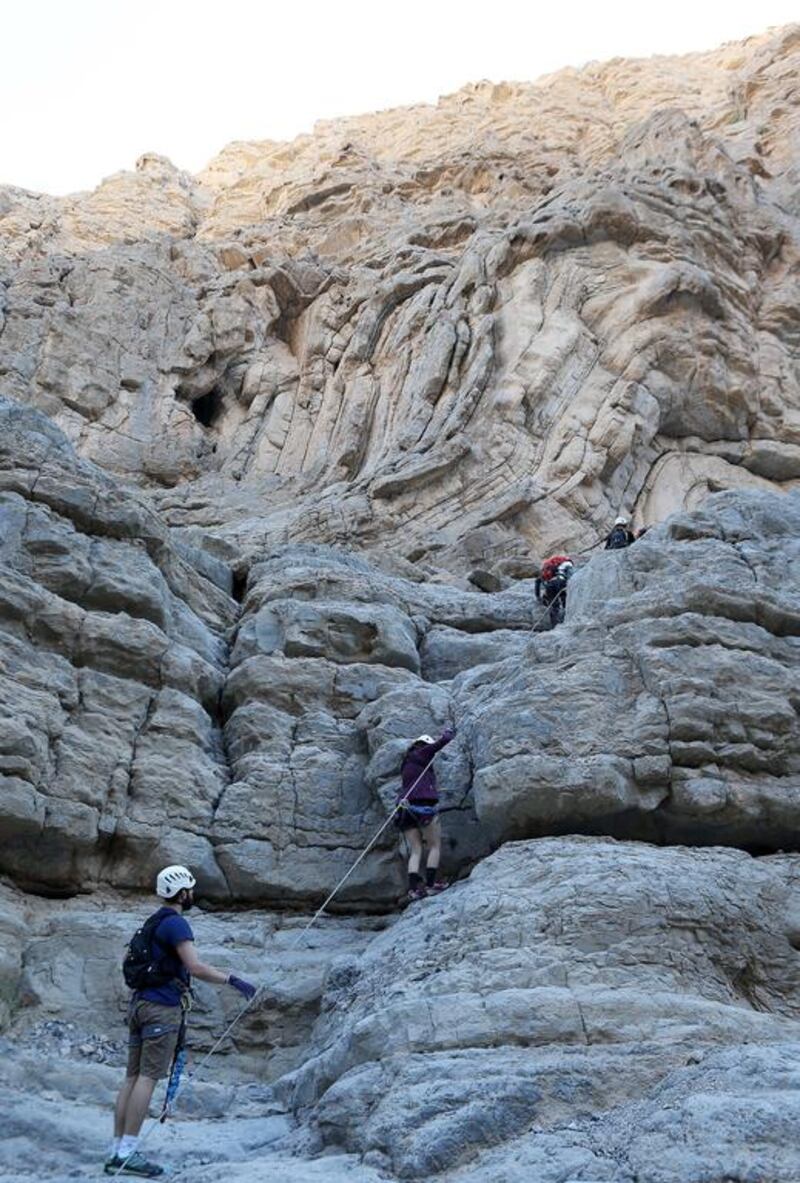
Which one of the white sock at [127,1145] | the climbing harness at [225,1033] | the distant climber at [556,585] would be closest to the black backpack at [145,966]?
the climbing harness at [225,1033]

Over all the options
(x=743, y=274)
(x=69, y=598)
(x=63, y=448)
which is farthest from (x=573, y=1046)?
(x=743, y=274)

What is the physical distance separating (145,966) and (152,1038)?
1.66ft

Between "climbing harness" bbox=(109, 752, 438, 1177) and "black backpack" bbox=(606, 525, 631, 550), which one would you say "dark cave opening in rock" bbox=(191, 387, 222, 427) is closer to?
"black backpack" bbox=(606, 525, 631, 550)

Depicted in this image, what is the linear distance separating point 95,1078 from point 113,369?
3457cm

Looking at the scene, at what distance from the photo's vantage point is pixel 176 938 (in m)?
9.07

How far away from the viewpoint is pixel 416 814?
12711 millimetres

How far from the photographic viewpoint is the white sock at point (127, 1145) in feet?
27.0

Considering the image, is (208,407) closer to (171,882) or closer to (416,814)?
(416,814)

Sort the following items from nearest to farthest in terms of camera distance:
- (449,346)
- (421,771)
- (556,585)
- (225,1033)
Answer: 1. (225,1033)
2. (421,771)
3. (556,585)
4. (449,346)

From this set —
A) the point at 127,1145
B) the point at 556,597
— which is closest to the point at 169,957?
the point at 127,1145

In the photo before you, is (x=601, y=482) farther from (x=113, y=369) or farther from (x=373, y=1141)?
(x=373, y=1141)

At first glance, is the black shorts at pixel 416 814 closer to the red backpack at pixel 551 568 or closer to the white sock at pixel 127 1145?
the white sock at pixel 127 1145

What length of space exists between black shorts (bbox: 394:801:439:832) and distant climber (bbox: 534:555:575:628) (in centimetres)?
654

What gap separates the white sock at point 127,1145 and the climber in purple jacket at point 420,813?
4.57m
